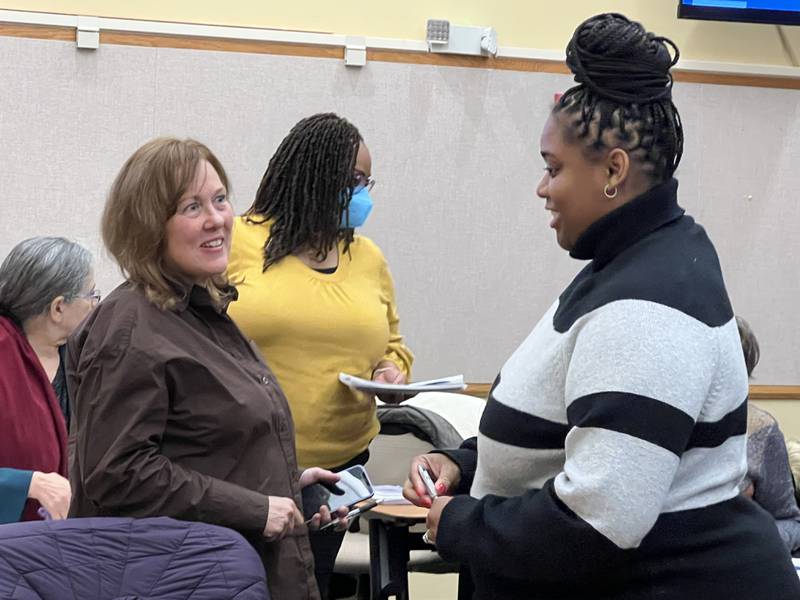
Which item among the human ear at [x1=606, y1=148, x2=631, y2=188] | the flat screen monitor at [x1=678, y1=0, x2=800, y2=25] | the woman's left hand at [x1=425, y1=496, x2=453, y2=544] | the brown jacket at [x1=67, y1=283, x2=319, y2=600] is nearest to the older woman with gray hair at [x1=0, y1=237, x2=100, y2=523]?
the brown jacket at [x1=67, y1=283, x2=319, y2=600]

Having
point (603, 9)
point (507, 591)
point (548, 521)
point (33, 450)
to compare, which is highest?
point (603, 9)

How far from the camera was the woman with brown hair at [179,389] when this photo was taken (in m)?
1.81

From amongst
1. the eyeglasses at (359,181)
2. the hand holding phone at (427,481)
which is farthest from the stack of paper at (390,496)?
the hand holding phone at (427,481)

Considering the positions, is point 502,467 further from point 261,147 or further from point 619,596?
point 261,147

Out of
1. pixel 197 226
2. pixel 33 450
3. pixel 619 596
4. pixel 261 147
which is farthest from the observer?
pixel 261 147

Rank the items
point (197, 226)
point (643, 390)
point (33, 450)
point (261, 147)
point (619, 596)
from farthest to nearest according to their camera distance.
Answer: point (261, 147)
point (33, 450)
point (197, 226)
point (619, 596)
point (643, 390)

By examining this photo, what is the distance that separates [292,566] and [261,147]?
2.43m

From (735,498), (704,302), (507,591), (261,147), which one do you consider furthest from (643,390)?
(261,147)

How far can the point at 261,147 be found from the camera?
4.16 meters

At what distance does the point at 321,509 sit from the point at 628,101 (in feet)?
3.56

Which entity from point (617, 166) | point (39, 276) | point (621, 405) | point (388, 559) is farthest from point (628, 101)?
point (388, 559)

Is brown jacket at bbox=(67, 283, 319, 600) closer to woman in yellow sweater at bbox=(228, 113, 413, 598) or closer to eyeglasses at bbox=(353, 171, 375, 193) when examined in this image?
woman in yellow sweater at bbox=(228, 113, 413, 598)

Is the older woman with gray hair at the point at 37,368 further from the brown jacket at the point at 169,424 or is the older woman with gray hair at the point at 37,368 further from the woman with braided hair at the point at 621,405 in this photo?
the woman with braided hair at the point at 621,405

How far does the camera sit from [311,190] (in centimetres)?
284
